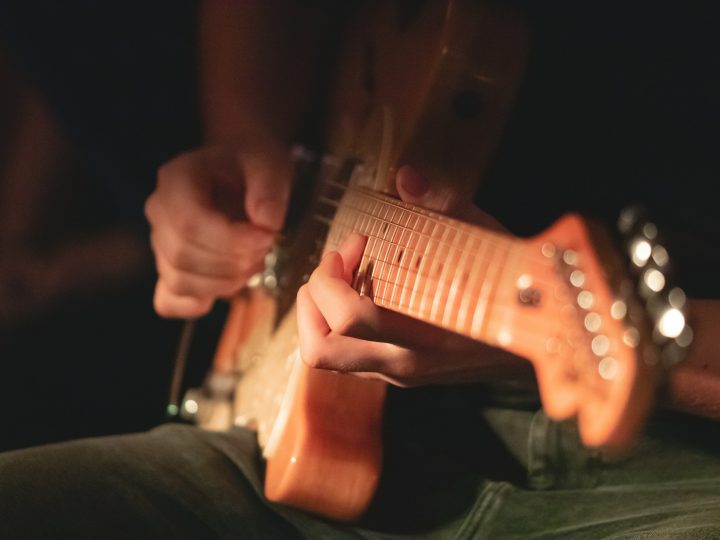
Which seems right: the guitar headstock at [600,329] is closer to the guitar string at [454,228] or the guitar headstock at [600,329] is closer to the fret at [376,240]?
the guitar string at [454,228]

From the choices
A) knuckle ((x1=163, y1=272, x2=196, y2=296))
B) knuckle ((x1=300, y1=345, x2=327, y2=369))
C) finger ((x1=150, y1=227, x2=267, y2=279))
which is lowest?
knuckle ((x1=163, y1=272, x2=196, y2=296))

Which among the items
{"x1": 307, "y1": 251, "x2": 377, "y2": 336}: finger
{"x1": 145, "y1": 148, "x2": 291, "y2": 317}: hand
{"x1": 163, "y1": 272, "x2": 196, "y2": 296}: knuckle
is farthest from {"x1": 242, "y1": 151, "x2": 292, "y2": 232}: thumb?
{"x1": 307, "y1": 251, "x2": 377, "y2": 336}: finger

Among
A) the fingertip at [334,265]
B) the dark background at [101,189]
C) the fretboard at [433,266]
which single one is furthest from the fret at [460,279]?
the dark background at [101,189]

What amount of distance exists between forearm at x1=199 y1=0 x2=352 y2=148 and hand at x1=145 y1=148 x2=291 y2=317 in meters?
0.13

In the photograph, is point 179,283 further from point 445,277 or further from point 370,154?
point 445,277

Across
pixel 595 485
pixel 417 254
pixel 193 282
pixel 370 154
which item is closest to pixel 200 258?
pixel 193 282

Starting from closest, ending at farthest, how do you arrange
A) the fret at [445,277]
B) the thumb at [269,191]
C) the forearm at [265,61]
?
the fret at [445,277]
the thumb at [269,191]
the forearm at [265,61]

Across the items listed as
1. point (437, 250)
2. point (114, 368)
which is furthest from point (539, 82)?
point (114, 368)

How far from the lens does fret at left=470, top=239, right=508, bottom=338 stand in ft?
1.30

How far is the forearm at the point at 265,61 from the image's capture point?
875 mm

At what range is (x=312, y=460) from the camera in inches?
23.4

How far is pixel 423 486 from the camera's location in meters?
0.64

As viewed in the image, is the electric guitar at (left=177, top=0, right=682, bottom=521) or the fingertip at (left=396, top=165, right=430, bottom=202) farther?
the fingertip at (left=396, top=165, right=430, bottom=202)

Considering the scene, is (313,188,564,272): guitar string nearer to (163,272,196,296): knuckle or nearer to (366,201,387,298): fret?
(366,201,387,298): fret
